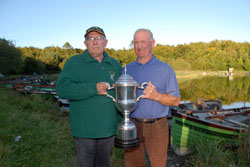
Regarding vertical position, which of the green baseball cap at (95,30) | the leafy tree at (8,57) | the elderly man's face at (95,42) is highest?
the leafy tree at (8,57)

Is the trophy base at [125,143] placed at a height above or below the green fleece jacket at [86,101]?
below

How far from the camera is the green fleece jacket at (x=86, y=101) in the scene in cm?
229

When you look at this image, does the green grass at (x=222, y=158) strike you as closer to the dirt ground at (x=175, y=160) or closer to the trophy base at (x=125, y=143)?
the dirt ground at (x=175, y=160)

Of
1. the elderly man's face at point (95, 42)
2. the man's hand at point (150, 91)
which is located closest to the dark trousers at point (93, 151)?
the man's hand at point (150, 91)

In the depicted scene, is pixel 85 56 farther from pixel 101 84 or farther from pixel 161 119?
pixel 161 119

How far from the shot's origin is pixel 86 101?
7.64ft

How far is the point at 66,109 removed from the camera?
37.6 ft

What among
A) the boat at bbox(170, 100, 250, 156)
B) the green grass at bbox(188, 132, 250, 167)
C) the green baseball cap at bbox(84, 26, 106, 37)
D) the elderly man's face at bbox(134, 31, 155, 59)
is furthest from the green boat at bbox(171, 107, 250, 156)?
the green baseball cap at bbox(84, 26, 106, 37)

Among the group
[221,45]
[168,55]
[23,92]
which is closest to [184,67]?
[168,55]

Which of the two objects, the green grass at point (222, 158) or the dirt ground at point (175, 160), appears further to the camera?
the dirt ground at point (175, 160)

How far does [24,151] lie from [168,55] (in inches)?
3352

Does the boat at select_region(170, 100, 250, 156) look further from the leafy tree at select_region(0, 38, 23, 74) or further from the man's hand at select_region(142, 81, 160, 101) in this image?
the leafy tree at select_region(0, 38, 23, 74)

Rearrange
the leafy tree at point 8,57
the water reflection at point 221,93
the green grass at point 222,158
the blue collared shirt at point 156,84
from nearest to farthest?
the blue collared shirt at point 156,84 → the green grass at point 222,158 → the water reflection at point 221,93 → the leafy tree at point 8,57

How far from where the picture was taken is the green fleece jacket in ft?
7.52
